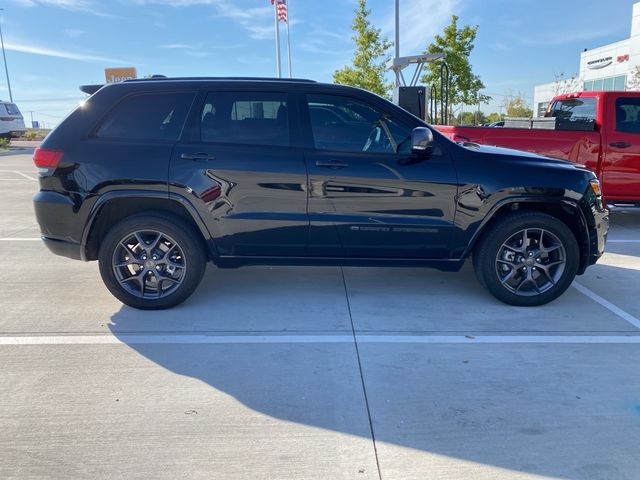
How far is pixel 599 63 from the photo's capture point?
3616 centimetres

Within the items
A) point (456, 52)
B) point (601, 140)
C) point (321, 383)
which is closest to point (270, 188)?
point (321, 383)

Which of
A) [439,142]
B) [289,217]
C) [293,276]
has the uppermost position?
[439,142]

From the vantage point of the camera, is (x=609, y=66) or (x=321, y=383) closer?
(x=321, y=383)

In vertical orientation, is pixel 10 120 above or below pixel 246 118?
above

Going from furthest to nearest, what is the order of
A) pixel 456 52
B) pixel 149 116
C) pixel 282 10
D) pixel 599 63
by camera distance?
1. pixel 599 63
2. pixel 282 10
3. pixel 456 52
4. pixel 149 116

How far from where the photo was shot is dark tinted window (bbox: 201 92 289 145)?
4.22 m

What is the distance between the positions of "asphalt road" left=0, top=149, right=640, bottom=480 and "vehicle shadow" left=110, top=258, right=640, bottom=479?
13 mm

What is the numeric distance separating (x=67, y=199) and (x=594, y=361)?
4274 millimetres

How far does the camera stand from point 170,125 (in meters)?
4.21

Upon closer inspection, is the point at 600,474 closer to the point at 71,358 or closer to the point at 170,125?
the point at 71,358

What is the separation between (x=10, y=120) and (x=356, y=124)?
3278cm

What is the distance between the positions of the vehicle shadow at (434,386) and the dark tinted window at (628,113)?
4072 millimetres

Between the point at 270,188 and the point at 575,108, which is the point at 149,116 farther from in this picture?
the point at 575,108

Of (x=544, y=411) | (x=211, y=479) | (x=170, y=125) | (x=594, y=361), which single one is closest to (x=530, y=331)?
(x=594, y=361)
